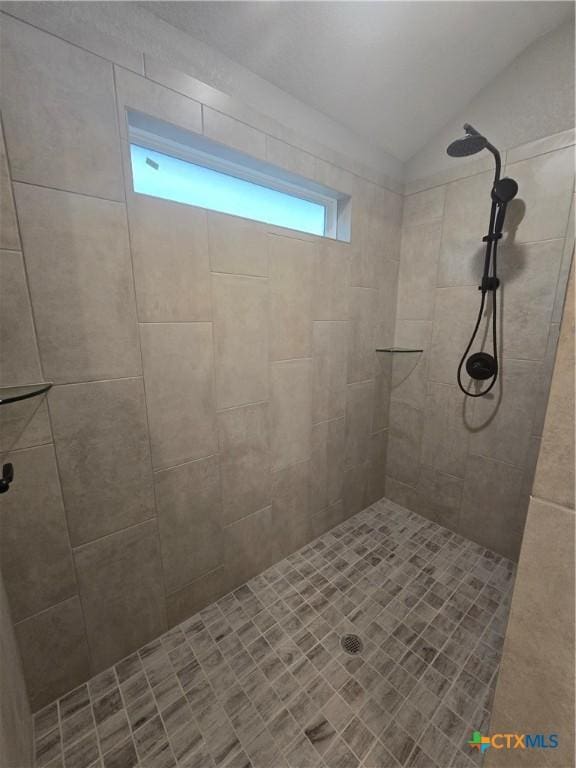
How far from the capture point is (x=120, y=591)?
115cm

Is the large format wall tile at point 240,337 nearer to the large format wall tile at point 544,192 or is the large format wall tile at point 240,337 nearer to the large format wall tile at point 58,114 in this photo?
the large format wall tile at point 58,114

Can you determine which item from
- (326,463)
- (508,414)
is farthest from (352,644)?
A: (508,414)

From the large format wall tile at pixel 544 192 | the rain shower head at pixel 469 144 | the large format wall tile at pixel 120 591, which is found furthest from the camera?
the large format wall tile at pixel 544 192

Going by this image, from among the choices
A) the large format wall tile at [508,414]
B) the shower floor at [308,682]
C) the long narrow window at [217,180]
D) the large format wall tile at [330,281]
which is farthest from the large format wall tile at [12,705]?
the large format wall tile at [508,414]

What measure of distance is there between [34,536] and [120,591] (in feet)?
1.30

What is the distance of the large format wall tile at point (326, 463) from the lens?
173cm

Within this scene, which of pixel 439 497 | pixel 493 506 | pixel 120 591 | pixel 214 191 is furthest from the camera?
pixel 439 497

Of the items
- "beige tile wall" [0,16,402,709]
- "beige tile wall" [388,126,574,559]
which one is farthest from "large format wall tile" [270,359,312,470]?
"beige tile wall" [388,126,574,559]

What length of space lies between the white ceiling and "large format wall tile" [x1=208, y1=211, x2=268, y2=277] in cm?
57

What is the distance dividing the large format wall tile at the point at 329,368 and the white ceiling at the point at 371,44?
992 millimetres

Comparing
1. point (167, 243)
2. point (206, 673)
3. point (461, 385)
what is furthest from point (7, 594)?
point (461, 385)

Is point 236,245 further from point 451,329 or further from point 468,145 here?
point 451,329

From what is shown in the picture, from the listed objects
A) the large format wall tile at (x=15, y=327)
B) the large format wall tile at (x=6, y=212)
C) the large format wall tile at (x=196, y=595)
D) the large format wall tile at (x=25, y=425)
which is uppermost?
the large format wall tile at (x=6, y=212)

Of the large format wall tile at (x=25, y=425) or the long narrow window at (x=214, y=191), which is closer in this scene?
the large format wall tile at (x=25, y=425)
